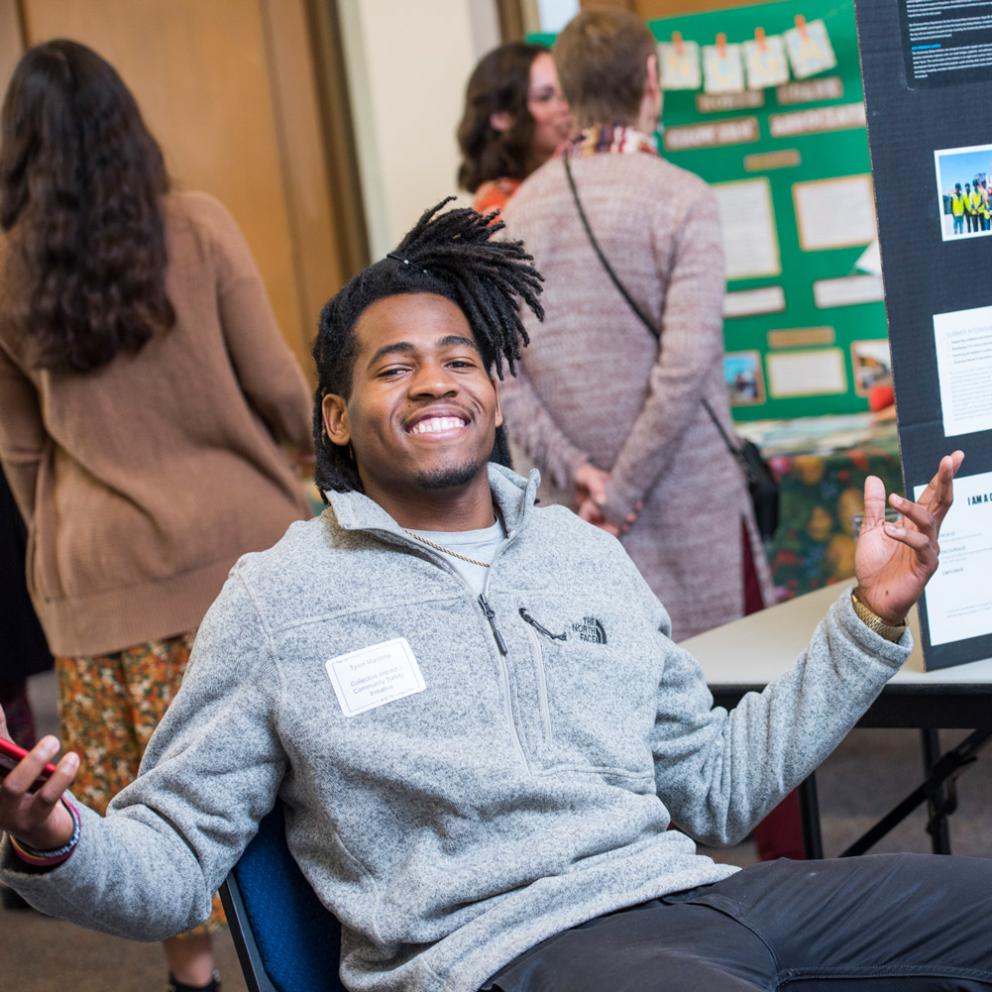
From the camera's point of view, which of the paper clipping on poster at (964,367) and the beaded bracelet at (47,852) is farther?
the paper clipping on poster at (964,367)

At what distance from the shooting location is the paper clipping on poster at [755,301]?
4.37 m

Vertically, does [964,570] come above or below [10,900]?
above

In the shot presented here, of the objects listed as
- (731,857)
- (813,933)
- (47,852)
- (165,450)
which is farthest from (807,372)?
(47,852)

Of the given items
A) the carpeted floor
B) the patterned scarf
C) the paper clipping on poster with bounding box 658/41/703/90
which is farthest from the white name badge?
the paper clipping on poster with bounding box 658/41/703/90

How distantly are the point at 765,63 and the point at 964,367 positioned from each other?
8.41ft

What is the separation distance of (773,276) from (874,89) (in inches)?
98.6

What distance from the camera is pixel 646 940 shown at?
4.83ft

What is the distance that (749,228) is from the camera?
14.3 ft

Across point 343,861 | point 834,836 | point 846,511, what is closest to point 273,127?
point 846,511

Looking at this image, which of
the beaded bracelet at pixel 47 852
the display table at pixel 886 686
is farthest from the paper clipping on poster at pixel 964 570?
the beaded bracelet at pixel 47 852

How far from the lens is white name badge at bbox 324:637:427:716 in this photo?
5.23 feet

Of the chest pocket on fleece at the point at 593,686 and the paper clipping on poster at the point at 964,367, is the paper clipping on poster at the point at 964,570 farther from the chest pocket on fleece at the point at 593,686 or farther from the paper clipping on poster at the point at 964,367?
Result: the chest pocket on fleece at the point at 593,686

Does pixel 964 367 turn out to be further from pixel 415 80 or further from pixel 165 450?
pixel 415 80

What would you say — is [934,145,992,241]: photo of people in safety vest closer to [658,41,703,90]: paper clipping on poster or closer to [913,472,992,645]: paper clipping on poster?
[913,472,992,645]: paper clipping on poster
